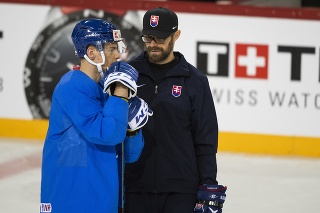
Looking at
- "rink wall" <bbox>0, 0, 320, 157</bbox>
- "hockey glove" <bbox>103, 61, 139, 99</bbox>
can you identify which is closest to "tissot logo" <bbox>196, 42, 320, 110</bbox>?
"rink wall" <bbox>0, 0, 320, 157</bbox>

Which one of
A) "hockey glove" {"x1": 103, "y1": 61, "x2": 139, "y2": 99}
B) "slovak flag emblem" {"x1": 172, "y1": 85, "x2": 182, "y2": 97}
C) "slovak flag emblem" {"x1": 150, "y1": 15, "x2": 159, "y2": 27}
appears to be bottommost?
"slovak flag emblem" {"x1": 172, "y1": 85, "x2": 182, "y2": 97}

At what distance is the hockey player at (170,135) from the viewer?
2906mm

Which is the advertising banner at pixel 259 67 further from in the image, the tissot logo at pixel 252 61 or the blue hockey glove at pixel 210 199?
the blue hockey glove at pixel 210 199

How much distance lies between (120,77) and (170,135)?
19.2 inches

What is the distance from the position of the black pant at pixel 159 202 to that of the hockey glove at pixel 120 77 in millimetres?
541

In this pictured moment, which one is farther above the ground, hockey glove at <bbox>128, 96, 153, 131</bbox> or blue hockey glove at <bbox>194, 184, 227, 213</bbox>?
hockey glove at <bbox>128, 96, 153, 131</bbox>

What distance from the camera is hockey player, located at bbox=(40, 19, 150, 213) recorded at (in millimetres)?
2531

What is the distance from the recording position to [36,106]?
750 centimetres

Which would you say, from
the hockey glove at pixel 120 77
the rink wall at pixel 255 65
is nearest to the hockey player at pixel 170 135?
the hockey glove at pixel 120 77

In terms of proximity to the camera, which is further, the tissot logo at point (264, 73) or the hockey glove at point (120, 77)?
the tissot logo at point (264, 73)

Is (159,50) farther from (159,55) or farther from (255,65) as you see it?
(255,65)

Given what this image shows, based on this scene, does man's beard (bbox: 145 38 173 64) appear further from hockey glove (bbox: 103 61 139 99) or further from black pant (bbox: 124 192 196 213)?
black pant (bbox: 124 192 196 213)

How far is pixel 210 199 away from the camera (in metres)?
2.82

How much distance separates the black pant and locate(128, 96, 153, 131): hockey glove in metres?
0.41
